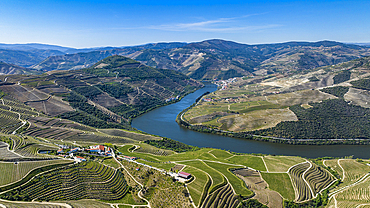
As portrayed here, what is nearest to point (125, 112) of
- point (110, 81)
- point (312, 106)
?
point (110, 81)

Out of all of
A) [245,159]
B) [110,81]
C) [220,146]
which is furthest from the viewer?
[110,81]

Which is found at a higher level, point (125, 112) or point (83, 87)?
point (83, 87)

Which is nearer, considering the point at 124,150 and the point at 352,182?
the point at 352,182

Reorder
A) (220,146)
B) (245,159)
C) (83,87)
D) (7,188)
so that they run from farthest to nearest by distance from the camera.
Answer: (83,87), (220,146), (245,159), (7,188)

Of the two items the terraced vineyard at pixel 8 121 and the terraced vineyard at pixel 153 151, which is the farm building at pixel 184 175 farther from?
the terraced vineyard at pixel 8 121

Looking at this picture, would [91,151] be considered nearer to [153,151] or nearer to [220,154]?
[153,151]

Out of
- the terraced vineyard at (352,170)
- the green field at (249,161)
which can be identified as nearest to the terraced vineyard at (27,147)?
the green field at (249,161)

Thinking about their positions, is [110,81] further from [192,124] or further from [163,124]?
[192,124]
